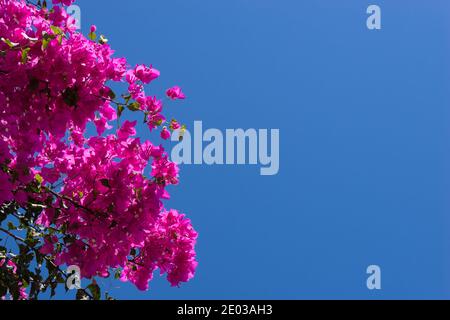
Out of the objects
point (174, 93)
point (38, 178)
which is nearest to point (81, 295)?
point (38, 178)

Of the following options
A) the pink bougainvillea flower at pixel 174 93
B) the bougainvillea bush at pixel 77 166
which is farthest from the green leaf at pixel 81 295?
the pink bougainvillea flower at pixel 174 93

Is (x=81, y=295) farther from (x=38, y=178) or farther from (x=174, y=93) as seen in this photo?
(x=174, y=93)

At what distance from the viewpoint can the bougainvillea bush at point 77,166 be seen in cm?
252

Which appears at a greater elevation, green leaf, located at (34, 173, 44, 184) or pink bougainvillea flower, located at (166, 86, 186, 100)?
pink bougainvillea flower, located at (166, 86, 186, 100)

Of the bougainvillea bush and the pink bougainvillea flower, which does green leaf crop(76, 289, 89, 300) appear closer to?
the bougainvillea bush

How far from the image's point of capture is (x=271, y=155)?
23.7 feet

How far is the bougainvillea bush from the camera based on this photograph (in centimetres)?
252

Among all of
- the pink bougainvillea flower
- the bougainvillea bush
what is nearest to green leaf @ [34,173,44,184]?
the bougainvillea bush

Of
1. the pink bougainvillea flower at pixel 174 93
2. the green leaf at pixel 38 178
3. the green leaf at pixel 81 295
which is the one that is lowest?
the green leaf at pixel 81 295

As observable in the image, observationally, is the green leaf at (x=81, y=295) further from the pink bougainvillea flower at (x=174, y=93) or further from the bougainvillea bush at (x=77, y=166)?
the pink bougainvillea flower at (x=174, y=93)

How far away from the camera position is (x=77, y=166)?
3.07 metres
